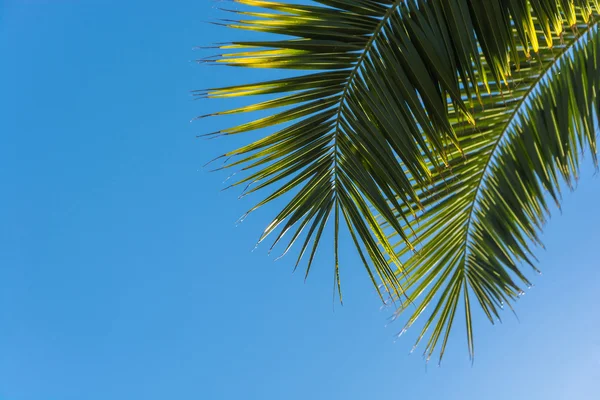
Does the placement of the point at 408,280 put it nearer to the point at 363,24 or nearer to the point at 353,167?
the point at 353,167

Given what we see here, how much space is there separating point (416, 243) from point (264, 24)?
1.42 m

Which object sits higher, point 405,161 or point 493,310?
point 405,161

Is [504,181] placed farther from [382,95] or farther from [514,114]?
[382,95]

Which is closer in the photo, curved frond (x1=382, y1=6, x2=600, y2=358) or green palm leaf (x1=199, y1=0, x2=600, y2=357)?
green palm leaf (x1=199, y1=0, x2=600, y2=357)

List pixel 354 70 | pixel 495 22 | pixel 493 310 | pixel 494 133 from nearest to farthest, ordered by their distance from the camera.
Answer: pixel 495 22, pixel 354 70, pixel 494 133, pixel 493 310

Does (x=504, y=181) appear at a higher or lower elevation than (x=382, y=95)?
Answer: lower

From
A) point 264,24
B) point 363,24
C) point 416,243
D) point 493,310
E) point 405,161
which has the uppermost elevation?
point 264,24

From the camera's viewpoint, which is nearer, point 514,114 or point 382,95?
point 382,95

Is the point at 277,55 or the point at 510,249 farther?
the point at 510,249

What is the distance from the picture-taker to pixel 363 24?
1876mm

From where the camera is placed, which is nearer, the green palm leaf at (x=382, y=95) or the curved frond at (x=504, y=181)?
the green palm leaf at (x=382, y=95)

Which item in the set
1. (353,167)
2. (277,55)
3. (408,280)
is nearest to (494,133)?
(408,280)

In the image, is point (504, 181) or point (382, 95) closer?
point (382, 95)

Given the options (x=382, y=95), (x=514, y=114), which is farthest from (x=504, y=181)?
(x=382, y=95)
